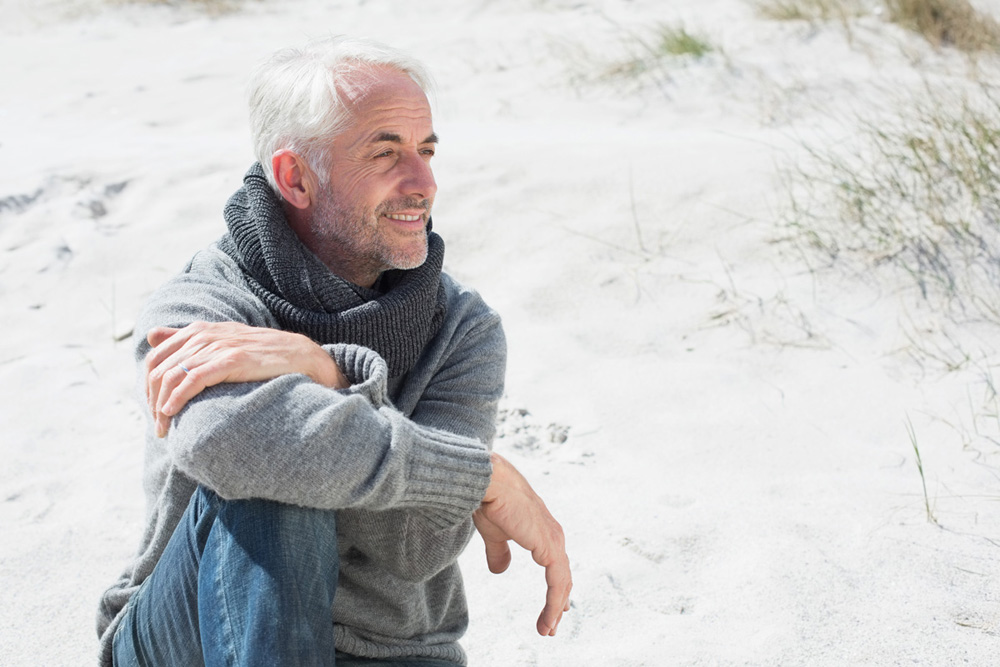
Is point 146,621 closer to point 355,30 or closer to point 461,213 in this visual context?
point 461,213

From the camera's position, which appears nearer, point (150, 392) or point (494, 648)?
point (150, 392)

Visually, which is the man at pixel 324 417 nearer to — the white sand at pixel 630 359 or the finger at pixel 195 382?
the finger at pixel 195 382

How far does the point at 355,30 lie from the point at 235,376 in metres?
6.64

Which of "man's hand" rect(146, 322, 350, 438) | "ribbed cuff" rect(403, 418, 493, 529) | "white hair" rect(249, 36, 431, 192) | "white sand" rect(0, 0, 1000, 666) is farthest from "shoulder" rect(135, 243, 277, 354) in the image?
"white sand" rect(0, 0, 1000, 666)

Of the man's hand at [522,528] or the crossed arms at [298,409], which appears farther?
the man's hand at [522,528]

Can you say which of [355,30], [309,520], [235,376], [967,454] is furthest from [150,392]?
[355,30]

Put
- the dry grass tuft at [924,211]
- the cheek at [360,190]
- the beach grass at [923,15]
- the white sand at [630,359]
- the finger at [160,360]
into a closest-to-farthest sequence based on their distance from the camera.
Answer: the finger at [160,360] < the cheek at [360,190] < the white sand at [630,359] < the dry grass tuft at [924,211] < the beach grass at [923,15]

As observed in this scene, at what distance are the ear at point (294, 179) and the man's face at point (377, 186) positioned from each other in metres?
0.03

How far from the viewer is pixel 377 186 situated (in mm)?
2211

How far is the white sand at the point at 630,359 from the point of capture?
2.59 metres

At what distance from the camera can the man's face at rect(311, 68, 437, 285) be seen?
2.19 metres

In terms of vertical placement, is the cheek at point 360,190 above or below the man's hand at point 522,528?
above

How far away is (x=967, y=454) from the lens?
10.0ft

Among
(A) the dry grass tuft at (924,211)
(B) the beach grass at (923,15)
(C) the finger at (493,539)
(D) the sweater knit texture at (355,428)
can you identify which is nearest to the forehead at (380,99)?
(D) the sweater knit texture at (355,428)
